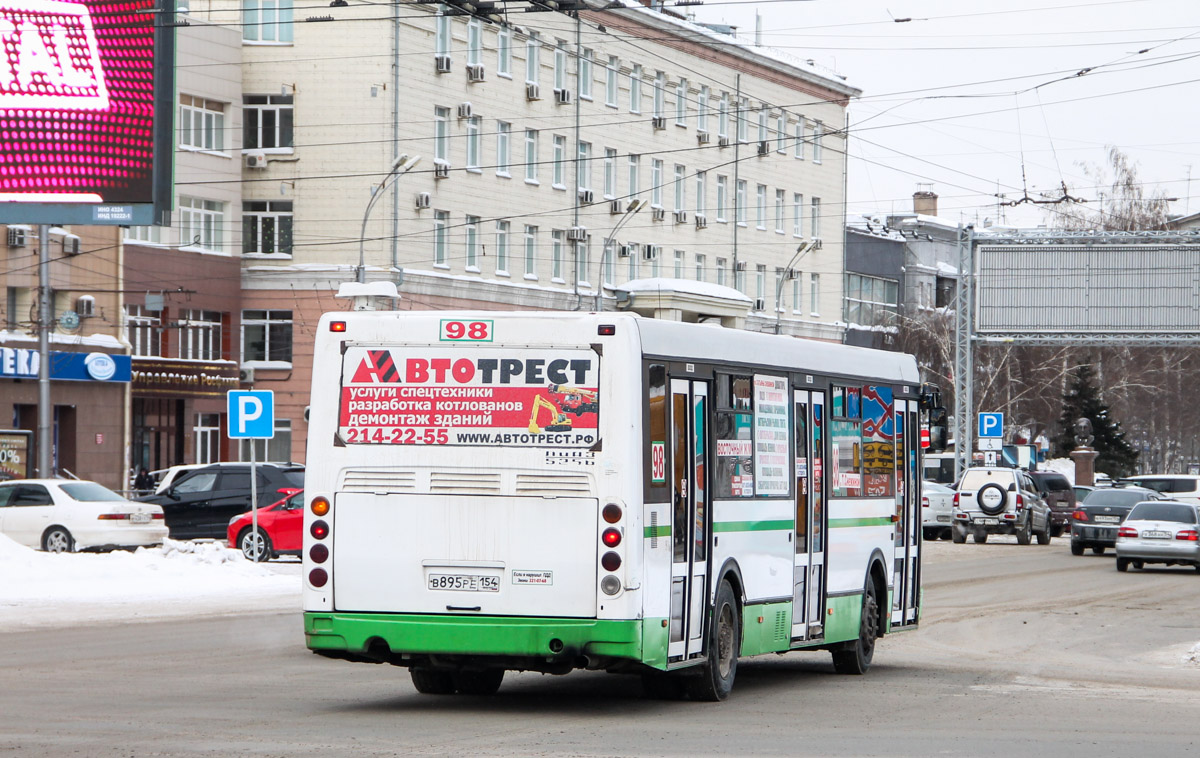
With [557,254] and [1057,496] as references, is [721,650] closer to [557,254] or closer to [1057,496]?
[1057,496]

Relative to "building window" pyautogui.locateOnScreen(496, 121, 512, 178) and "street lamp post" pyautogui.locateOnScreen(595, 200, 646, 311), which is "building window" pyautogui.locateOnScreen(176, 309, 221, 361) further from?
"street lamp post" pyautogui.locateOnScreen(595, 200, 646, 311)

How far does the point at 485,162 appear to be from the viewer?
63438 mm

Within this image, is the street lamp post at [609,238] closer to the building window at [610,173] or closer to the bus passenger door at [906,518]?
the building window at [610,173]

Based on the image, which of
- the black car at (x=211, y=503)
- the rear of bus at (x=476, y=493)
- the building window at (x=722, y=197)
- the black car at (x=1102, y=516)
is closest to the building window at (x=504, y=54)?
the building window at (x=722, y=197)

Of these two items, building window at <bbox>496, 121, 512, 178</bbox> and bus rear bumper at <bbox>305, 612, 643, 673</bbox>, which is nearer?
bus rear bumper at <bbox>305, 612, 643, 673</bbox>

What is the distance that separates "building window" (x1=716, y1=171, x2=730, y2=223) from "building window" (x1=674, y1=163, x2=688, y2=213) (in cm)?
238

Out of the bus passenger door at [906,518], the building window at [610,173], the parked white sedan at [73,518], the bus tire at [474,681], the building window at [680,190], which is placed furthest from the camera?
the building window at [680,190]

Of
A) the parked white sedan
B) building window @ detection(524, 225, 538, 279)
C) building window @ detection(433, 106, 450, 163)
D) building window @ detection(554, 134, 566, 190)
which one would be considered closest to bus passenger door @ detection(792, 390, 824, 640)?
the parked white sedan

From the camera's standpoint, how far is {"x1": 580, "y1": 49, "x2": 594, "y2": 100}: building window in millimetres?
67875

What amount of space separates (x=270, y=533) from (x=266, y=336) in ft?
92.5

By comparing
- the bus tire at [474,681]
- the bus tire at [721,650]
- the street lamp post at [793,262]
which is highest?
the street lamp post at [793,262]

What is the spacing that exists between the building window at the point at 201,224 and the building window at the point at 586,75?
14.1m

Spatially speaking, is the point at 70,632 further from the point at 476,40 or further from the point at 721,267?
the point at 721,267

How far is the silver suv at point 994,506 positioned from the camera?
4897 centimetres
